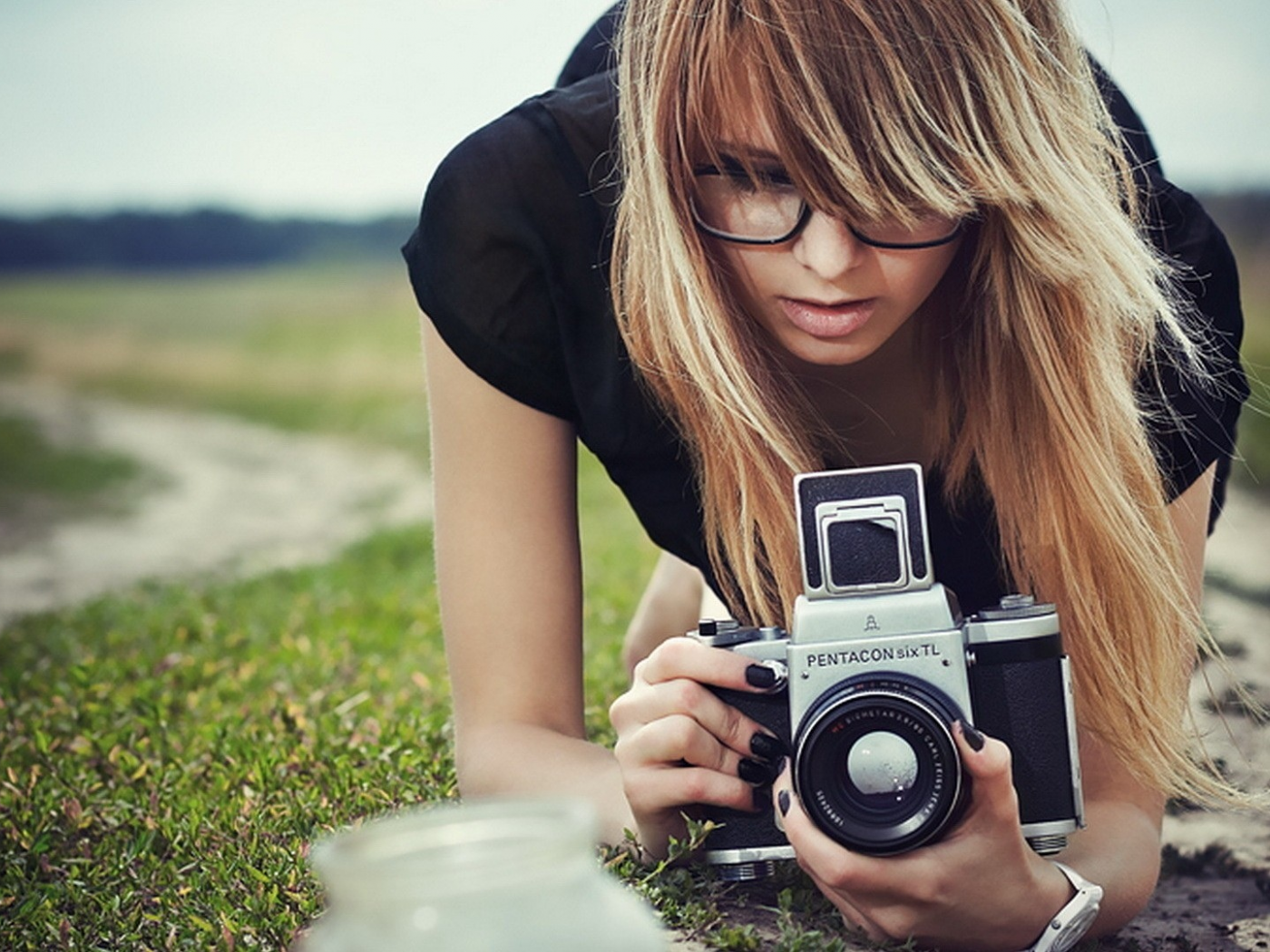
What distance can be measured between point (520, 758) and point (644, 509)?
0.51 metres

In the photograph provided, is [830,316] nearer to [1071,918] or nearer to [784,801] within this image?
[784,801]

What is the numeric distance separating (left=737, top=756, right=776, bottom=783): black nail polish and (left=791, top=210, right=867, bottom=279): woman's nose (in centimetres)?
61

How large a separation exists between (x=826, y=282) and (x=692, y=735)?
596mm

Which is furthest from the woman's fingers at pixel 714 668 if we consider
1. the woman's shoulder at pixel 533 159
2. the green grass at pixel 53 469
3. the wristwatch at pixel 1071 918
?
the green grass at pixel 53 469

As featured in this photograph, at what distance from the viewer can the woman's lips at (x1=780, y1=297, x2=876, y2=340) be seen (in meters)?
1.96

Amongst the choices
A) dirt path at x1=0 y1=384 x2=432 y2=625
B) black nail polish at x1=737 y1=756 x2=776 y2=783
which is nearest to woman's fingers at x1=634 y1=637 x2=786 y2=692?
black nail polish at x1=737 y1=756 x2=776 y2=783

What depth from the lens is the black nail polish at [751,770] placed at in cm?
182

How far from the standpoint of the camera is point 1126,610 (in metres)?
2.11

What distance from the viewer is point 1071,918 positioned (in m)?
1.83

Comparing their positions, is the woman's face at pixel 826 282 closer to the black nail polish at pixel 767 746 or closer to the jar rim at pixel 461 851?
the black nail polish at pixel 767 746

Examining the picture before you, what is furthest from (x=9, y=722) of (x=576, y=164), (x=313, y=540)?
(x=313, y=540)

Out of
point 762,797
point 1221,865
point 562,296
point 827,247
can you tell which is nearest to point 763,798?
point 762,797

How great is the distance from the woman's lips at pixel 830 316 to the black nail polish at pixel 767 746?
0.53 metres

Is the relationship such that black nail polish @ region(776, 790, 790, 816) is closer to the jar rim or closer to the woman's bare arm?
the woman's bare arm
